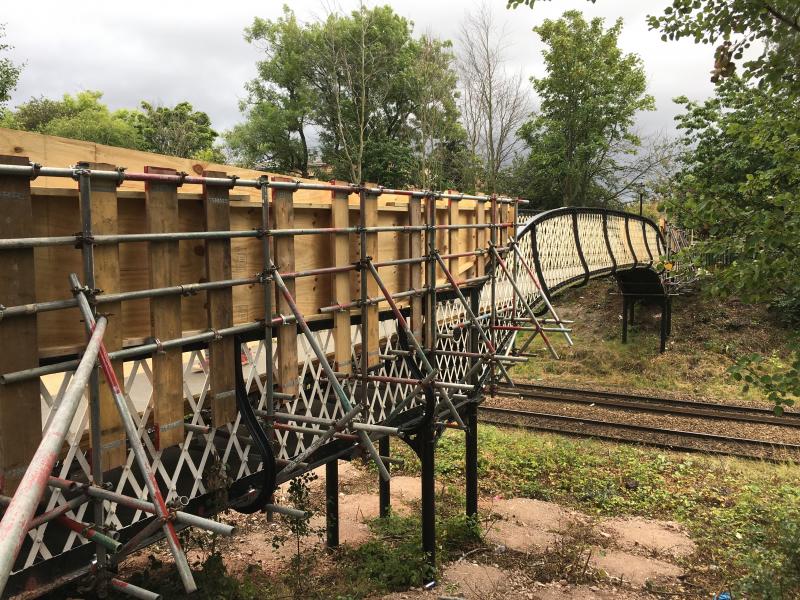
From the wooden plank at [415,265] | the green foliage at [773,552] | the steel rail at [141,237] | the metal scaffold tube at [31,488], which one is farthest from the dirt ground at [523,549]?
the metal scaffold tube at [31,488]

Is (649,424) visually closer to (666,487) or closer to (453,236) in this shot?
(666,487)

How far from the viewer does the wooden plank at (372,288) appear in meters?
6.02

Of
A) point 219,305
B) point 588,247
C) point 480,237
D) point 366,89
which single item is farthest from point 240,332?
point 366,89

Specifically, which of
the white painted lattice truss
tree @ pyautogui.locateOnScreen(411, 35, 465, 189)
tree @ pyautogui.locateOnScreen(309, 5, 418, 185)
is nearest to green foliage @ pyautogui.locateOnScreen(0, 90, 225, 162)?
tree @ pyautogui.locateOnScreen(309, 5, 418, 185)

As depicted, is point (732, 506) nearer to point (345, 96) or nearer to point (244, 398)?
point (244, 398)

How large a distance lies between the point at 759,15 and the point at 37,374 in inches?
247

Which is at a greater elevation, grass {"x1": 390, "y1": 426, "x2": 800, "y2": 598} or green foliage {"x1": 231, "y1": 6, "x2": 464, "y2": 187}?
green foliage {"x1": 231, "y1": 6, "x2": 464, "y2": 187}

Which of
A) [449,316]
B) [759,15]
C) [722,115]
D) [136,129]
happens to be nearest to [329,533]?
[449,316]

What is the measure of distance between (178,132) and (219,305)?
107 ft

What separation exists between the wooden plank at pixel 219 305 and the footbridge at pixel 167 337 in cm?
1

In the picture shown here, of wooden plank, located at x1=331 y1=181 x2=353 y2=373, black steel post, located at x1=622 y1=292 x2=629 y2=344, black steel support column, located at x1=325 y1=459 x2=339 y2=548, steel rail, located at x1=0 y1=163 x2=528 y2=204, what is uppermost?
steel rail, located at x1=0 y1=163 x2=528 y2=204

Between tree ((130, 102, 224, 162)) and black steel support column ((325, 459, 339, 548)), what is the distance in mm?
27212

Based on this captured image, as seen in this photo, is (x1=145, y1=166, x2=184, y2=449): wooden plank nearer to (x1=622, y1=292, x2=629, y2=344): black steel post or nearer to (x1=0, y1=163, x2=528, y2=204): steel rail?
(x1=0, y1=163, x2=528, y2=204): steel rail

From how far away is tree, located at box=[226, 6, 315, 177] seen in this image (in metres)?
35.0
